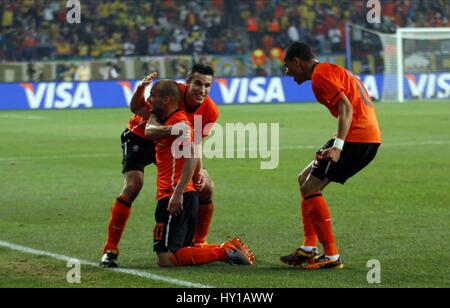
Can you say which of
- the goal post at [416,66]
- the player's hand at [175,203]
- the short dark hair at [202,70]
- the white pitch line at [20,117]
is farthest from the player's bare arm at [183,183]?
the goal post at [416,66]

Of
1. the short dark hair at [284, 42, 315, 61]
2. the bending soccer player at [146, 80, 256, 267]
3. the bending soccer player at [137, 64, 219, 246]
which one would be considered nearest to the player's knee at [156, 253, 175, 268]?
the bending soccer player at [146, 80, 256, 267]

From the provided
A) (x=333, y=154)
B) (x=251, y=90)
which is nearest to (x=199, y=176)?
(x=333, y=154)

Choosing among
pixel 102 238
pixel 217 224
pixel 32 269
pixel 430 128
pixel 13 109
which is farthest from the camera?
pixel 13 109

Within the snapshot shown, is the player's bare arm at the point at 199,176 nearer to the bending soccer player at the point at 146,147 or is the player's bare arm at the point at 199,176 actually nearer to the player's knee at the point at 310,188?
the bending soccer player at the point at 146,147

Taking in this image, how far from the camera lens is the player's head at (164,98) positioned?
331 inches

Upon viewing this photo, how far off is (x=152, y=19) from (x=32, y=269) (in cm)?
3450

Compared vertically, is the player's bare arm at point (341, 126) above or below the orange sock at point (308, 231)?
above

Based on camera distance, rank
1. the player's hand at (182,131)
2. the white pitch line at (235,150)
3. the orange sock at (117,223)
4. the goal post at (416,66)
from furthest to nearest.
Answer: the goal post at (416,66), the white pitch line at (235,150), the orange sock at (117,223), the player's hand at (182,131)

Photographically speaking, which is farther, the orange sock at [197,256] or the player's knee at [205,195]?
the player's knee at [205,195]

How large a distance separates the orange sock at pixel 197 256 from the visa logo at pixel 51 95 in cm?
2614

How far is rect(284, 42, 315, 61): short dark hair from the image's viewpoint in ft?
27.7
